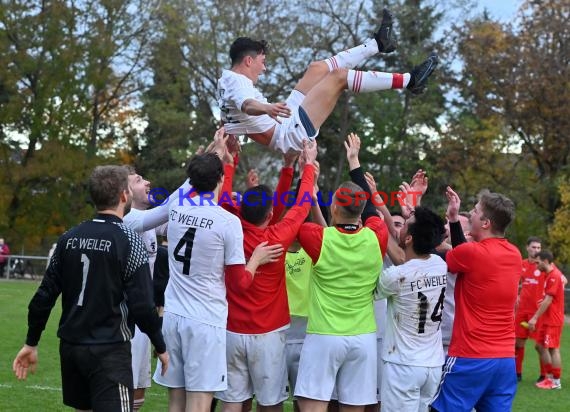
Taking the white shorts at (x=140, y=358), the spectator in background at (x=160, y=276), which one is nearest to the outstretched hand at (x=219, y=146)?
the white shorts at (x=140, y=358)

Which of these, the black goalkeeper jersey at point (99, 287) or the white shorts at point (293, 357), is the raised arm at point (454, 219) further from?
the black goalkeeper jersey at point (99, 287)

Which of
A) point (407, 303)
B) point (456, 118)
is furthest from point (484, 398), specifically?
point (456, 118)

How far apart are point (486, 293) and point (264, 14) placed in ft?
105

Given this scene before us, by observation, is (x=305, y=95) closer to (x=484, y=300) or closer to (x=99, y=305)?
(x=484, y=300)

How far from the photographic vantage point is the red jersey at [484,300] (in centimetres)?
631

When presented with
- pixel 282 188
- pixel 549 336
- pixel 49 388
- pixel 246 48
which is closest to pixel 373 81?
pixel 246 48

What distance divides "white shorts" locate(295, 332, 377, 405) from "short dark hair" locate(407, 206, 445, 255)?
0.82 m

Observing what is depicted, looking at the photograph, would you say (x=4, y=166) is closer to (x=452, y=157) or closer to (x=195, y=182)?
(x=452, y=157)

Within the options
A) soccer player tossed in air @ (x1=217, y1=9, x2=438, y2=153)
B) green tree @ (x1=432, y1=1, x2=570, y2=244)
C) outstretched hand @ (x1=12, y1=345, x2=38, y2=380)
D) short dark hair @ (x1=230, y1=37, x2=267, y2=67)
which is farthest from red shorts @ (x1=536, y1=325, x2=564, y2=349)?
green tree @ (x1=432, y1=1, x2=570, y2=244)

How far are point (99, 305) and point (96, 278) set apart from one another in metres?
0.18

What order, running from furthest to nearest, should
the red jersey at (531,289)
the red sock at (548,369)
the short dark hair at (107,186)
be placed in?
the red jersey at (531,289), the red sock at (548,369), the short dark hair at (107,186)

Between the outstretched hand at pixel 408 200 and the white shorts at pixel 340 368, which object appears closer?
the white shorts at pixel 340 368

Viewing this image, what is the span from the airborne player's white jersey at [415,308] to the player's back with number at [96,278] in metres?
2.12

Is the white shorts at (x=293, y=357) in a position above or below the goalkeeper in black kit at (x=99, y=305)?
below
